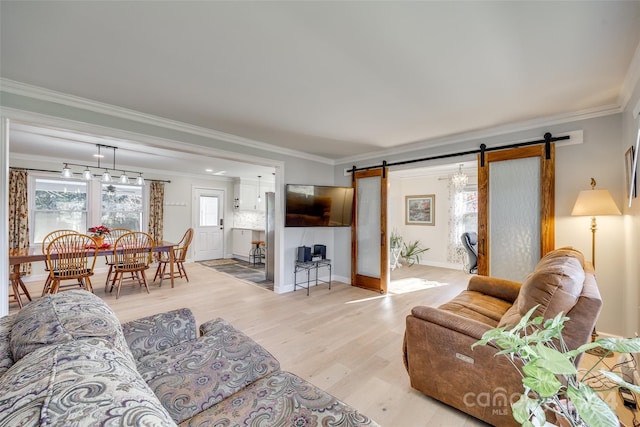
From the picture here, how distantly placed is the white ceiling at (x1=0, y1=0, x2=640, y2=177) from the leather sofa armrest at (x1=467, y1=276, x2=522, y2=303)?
1.79 m

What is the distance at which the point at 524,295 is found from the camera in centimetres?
159

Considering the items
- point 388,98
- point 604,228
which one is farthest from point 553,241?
point 388,98

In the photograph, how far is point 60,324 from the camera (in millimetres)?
955

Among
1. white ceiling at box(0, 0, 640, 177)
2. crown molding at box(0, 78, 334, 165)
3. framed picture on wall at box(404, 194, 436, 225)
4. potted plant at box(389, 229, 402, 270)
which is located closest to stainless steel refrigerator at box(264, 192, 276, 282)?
crown molding at box(0, 78, 334, 165)

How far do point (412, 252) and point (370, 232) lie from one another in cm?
252

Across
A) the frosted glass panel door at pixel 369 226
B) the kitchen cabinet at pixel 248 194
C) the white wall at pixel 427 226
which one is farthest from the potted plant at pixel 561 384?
the kitchen cabinet at pixel 248 194

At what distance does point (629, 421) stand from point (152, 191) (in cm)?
782

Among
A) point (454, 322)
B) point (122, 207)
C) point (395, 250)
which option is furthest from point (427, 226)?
point (122, 207)

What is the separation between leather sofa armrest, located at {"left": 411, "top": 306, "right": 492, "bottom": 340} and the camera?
161 centimetres

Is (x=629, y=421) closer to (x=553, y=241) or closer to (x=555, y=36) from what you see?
(x=553, y=241)

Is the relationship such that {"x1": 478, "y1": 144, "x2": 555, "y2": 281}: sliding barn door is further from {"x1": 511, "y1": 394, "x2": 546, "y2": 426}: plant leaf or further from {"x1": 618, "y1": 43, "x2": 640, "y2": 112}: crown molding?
{"x1": 511, "y1": 394, "x2": 546, "y2": 426}: plant leaf

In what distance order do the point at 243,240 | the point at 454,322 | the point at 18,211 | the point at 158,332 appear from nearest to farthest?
1. the point at 158,332
2. the point at 454,322
3. the point at 18,211
4. the point at 243,240

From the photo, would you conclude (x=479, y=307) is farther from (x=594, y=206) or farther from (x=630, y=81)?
(x=630, y=81)

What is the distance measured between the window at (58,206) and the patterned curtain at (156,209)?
118 cm
